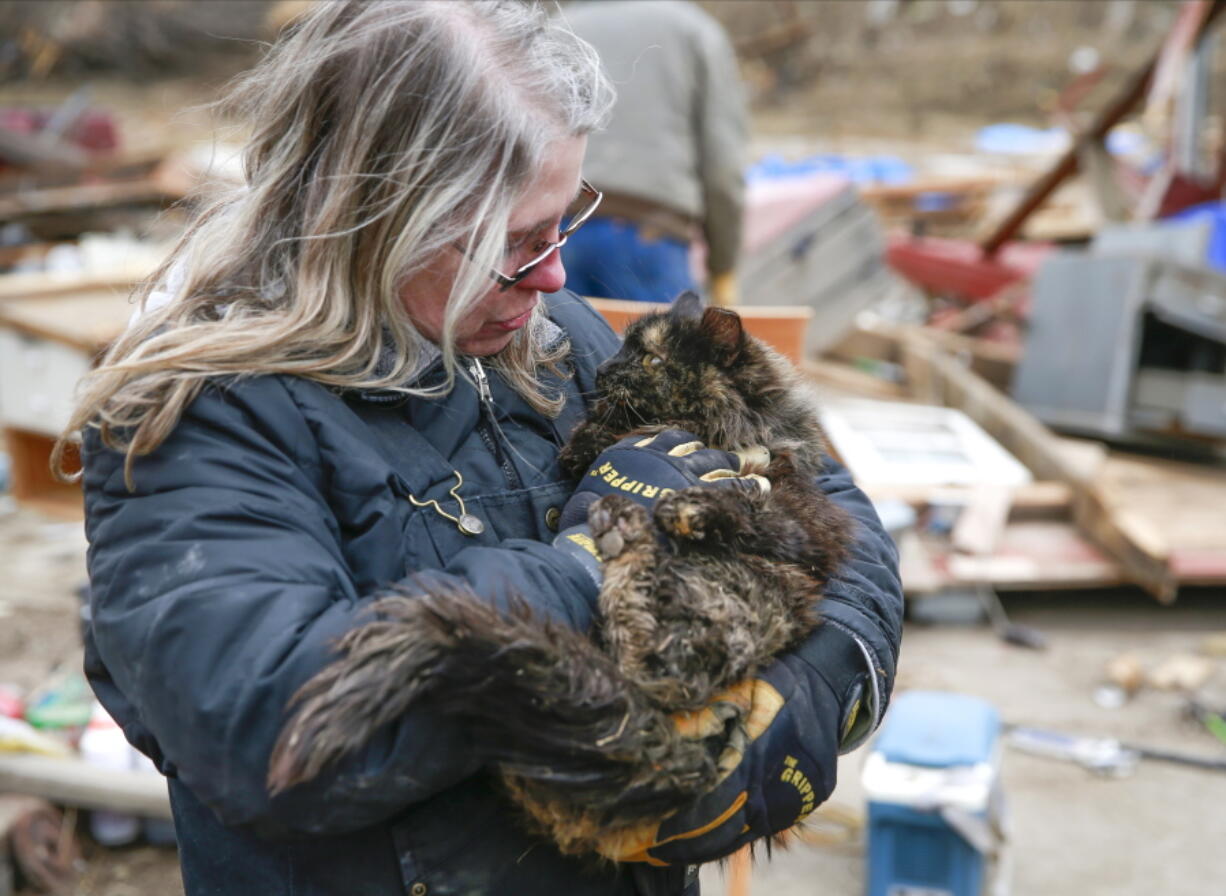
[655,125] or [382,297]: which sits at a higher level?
[382,297]

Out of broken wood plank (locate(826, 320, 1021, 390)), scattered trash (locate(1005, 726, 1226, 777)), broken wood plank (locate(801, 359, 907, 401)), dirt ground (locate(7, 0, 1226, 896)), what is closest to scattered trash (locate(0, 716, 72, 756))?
dirt ground (locate(7, 0, 1226, 896))

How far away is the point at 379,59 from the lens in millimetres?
1638

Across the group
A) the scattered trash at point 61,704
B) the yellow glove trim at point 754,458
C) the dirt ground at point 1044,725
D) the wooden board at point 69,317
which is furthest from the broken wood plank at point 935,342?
the yellow glove trim at point 754,458

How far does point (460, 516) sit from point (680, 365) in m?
0.85

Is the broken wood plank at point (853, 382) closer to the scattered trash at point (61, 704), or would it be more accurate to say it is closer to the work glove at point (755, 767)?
the scattered trash at point (61, 704)

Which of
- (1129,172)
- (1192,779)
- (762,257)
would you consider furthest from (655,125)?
(1129,172)

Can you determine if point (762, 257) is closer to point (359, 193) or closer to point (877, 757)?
point (877, 757)

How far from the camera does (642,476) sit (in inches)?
74.4

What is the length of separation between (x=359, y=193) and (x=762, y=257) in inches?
258

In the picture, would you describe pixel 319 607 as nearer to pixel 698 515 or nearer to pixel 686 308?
pixel 698 515

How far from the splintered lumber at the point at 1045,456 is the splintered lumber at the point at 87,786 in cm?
472

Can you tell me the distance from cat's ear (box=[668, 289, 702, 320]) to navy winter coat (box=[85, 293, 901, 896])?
0.69 m

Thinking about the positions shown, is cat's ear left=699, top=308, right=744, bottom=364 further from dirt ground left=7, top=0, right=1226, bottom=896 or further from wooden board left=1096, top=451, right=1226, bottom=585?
wooden board left=1096, top=451, right=1226, bottom=585

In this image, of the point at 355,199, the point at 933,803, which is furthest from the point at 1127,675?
the point at 355,199
